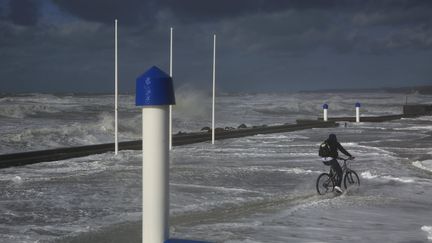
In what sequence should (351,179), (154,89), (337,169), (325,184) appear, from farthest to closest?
(351,179) → (337,169) → (325,184) → (154,89)

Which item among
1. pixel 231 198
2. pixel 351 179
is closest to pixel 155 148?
pixel 231 198

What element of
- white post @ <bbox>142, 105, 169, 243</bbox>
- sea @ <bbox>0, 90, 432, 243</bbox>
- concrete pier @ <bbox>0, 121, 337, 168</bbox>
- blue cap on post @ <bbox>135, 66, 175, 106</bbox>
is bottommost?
sea @ <bbox>0, 90, 432, 243</bbox>

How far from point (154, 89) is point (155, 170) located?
1.35 ft

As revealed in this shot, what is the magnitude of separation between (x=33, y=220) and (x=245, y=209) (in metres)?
3.37

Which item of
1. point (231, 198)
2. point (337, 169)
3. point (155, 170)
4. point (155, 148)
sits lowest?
point (231, 198)

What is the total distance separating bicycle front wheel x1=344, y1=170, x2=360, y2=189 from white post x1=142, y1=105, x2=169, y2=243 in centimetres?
968

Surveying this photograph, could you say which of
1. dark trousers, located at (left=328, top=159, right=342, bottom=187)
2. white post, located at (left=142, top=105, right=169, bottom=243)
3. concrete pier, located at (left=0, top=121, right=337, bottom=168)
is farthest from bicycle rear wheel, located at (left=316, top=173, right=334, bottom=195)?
white post, located at (left=142, top=105, right=169, bottom=243)

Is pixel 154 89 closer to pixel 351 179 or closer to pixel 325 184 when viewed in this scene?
pixel 325 184

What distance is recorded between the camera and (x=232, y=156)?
17781 mm

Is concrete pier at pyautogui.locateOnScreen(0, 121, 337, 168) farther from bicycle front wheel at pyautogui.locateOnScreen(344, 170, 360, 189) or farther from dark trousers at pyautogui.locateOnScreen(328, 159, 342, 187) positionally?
bicycle front wheel at pyautogui.locateOnScreen(344, 170, 360, 189)

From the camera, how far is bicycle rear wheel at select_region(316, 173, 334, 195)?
11.3 m

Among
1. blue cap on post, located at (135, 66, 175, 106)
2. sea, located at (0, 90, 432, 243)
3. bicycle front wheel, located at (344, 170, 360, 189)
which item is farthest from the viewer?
bicycle front wheel, located at (344, 170, 360, 189)

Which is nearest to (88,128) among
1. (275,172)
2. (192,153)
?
(192,153)

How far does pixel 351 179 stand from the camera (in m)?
12.2
